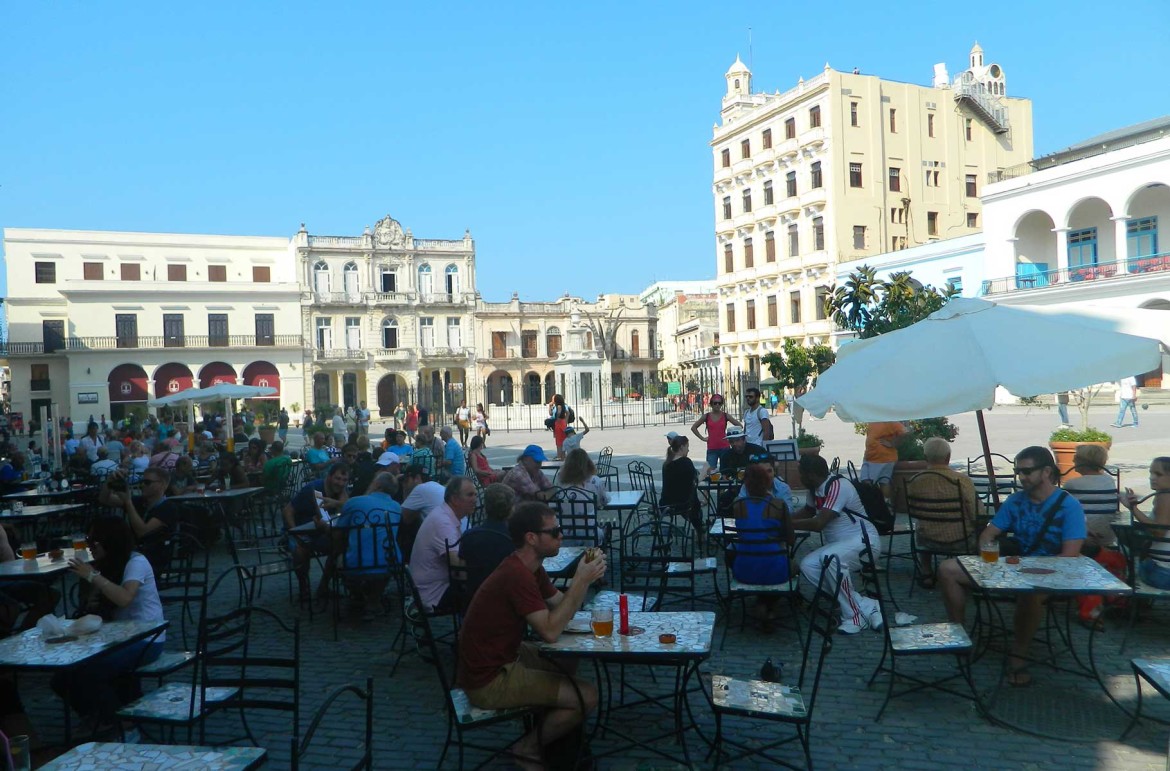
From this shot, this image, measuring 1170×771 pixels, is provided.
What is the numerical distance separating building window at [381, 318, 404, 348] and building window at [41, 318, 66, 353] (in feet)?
56.5

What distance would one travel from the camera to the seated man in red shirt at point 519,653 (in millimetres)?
3830

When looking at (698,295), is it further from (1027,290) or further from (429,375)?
(1027,290)

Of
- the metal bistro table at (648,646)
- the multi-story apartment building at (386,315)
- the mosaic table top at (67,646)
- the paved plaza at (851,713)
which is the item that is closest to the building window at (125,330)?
the multi-story apartment building at (386,315)

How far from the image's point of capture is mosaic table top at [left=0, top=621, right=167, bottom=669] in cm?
395

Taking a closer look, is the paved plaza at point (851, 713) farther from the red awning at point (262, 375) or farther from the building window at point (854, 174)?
the red awning at point (262, 375)

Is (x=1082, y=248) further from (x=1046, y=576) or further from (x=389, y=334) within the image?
(x=389, y=334)

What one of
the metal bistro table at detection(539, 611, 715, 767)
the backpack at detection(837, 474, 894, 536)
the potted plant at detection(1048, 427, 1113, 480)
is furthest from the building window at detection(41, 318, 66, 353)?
the metal bistro table at detection(539, 611, 715, 767)

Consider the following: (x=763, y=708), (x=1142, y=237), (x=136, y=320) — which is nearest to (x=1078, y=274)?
(x=1142, y=237)

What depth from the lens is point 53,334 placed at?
47.2 metres

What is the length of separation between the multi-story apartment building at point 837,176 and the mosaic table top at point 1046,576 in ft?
119

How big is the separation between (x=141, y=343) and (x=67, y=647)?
48384 mm

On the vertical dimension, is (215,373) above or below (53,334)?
below

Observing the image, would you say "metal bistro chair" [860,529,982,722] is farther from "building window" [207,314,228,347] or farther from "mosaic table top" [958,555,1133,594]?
"building window" [207,314,228,347]

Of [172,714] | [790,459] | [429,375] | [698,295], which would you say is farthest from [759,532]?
[698,295]
